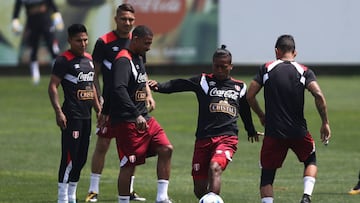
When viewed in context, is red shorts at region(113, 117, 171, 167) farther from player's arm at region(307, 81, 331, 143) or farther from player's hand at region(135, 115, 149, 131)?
player's arm at region(307, 81, 331, 143)

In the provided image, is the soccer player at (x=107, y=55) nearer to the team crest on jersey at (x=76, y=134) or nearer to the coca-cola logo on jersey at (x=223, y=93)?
the team crest on jersey at (x=76, y=134)

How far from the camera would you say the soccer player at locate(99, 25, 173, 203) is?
1253 cm

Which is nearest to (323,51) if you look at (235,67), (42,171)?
(235,67)

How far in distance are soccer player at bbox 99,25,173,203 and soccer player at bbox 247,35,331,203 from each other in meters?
1.22

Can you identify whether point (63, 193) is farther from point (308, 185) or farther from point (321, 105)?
point (321, 105)

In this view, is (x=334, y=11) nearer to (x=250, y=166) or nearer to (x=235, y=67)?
(x=235, y=67)

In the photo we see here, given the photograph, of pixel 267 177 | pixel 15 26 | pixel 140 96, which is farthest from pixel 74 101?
pixel 15 26

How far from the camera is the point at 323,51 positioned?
35375 mm

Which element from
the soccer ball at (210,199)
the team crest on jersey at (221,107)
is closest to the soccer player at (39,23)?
the team crest on jersey at (221,107)

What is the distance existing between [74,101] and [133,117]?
1.31 m

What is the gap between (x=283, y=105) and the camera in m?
12.6

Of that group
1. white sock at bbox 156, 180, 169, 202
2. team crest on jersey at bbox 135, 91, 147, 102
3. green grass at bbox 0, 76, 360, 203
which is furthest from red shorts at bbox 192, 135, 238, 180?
green grass at bbox 0, 76, 360, 203

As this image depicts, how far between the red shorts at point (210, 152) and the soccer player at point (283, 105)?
0.48 m

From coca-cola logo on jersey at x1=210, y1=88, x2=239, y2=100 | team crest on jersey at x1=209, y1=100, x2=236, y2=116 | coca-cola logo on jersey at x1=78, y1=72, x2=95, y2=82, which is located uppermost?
coca-cola logo on jersey at x1=78, y1=72, x2=95, y2=82
